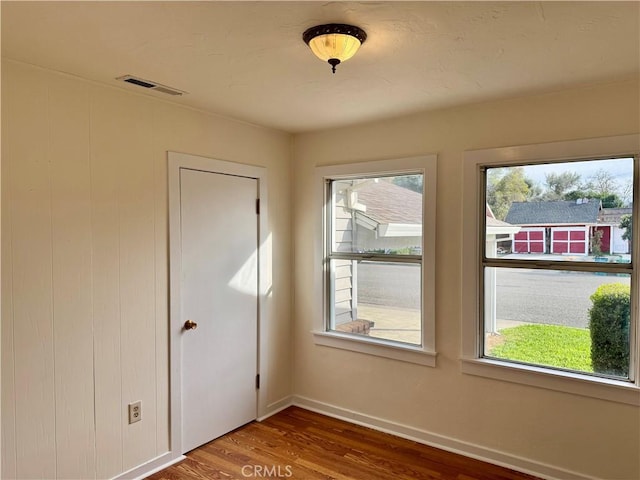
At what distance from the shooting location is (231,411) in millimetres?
3301

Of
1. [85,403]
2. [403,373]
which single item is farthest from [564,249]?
[85,403]

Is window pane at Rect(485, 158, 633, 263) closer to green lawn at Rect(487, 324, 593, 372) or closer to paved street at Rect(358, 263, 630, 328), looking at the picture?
paved street at Rect(358, 263, 630, 328)

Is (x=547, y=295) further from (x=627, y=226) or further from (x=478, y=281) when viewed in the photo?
(x=627, y=226)

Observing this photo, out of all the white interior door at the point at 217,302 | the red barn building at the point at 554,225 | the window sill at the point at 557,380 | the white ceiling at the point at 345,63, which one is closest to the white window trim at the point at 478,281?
the window sill at the point at 557,380

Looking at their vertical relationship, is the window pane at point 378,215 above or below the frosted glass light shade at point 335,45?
below

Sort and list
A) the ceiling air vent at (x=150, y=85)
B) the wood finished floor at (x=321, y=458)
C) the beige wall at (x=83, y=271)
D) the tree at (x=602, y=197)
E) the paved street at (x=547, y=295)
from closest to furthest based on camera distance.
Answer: the beige wall at (x=83, y=271)
the ceiling air vent at (x=150, y=85)
the tree at (x=602, y=197)
the paved street at (x=547, y=295)
the wood finished floor at (x=321, y=458)

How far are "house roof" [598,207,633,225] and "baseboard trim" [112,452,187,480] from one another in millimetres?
3056

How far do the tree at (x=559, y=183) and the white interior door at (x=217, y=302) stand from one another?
209cm

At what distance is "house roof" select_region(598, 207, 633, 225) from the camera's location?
2455 mm

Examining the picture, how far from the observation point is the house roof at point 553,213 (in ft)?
8.38

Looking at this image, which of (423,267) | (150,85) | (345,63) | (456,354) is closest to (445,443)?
(456,354)

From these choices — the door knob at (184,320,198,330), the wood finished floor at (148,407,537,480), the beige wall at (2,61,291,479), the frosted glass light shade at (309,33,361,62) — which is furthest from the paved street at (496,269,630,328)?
the beige wall at (2,61,291,479)

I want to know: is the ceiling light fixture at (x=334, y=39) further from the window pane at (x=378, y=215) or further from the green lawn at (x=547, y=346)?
the green lawn at (x=547, y=346)

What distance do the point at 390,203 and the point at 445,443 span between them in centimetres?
178
